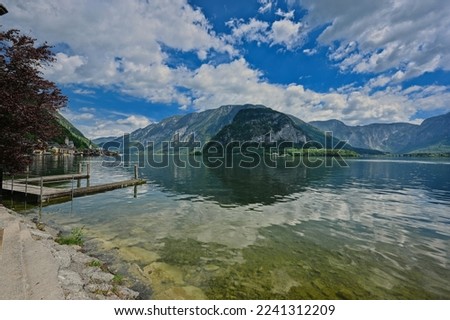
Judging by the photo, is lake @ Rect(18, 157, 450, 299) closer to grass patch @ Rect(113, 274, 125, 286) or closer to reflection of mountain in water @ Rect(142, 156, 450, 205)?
grass patch @ Rect(113, 274, 125, 286)

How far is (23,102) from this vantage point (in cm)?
1773

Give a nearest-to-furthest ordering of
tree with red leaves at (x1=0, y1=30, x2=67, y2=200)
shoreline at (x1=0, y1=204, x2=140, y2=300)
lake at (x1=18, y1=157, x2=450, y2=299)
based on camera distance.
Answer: shoreline at (x1=0, y1=204, x2=140, y2=300) → lake at (x1=18, y1=157, x2=450, y2=299) → tree with red leaves at (x1=0, y1=30, x2=67, y2=200)

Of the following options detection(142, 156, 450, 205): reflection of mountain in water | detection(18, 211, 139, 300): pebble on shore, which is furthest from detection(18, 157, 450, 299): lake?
detection(142, 156, 450, 205): reflection of mountain in water

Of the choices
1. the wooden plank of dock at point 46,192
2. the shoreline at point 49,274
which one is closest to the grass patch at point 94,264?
the shoreline at point 49,274

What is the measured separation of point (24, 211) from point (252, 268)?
22123 millimetres

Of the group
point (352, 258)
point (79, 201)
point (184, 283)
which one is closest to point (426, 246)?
point (352, 258)

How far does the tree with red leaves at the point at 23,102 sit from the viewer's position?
1670 centimetres

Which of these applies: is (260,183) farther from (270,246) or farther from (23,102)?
(23,102)

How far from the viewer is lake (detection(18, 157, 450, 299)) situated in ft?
35.6

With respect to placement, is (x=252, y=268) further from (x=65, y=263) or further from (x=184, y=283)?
(x=65, y=263)

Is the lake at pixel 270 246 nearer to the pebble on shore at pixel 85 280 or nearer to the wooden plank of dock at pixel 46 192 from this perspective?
the pebble on shore at pixel 85 280

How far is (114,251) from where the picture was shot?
1403cm

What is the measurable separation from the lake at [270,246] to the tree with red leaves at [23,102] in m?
5.86

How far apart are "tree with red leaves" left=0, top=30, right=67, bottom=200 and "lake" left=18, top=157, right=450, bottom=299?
19.2 feet
